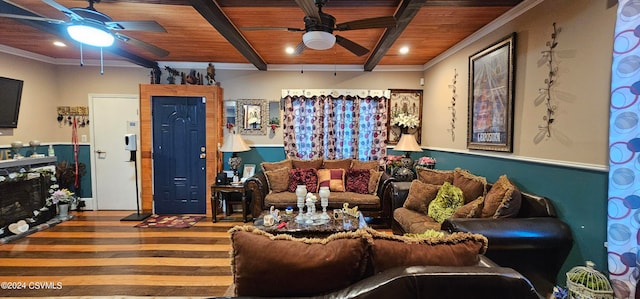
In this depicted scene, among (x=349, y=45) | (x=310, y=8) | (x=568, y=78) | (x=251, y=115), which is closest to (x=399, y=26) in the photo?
(x=349, y=45)

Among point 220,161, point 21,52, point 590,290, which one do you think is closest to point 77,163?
point 21,52

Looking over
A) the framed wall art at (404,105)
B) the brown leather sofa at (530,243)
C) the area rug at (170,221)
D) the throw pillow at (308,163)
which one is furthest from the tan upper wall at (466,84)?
the area rug at (170,221)

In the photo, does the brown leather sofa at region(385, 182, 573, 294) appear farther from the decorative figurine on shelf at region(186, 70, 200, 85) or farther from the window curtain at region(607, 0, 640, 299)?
the decorative figurine on shelf at region(186, 70, 200, 85)

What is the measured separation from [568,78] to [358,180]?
8.86 feet

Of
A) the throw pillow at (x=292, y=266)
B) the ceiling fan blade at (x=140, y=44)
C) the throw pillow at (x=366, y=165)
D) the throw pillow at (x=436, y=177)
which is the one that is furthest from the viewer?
the throw pillow at (x=366, y=165)

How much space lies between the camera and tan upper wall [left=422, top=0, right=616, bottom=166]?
6.16ft

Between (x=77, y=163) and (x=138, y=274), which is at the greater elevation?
(x=77, y=163)

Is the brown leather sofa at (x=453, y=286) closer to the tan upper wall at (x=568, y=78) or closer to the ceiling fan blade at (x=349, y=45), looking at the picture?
the tan upper wall at (x=568, y=78)

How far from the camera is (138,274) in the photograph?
2643 millimetres

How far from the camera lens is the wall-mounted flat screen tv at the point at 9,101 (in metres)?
3.78

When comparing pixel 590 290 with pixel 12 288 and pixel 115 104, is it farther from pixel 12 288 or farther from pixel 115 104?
pixel 115 104

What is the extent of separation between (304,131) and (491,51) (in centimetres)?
296

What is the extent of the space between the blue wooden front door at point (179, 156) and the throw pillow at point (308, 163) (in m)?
1.54

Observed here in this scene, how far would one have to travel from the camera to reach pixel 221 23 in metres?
2.80
